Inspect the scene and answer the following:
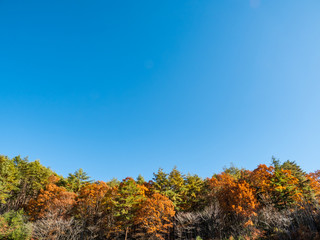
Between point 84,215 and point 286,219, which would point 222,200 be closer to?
point 286,219

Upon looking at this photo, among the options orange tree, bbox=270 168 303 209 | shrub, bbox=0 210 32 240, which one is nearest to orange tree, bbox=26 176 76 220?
shrub, bbox=0 210 32 240

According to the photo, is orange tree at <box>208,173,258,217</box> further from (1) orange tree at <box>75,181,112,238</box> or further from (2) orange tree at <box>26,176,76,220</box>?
(2) orange tree at <box>26,176,76,220</box>

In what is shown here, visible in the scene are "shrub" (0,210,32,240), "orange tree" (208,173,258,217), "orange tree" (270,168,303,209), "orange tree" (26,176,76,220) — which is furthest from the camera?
"orange tree" (26,176,76,220)

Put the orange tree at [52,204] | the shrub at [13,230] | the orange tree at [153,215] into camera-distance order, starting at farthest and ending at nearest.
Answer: the orange tree at [52,204] → the orange tree at [153,215] → the shrub at [13,230]

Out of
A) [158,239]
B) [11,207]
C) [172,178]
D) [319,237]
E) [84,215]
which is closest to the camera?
[319,237]

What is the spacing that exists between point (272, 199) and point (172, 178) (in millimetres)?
19476

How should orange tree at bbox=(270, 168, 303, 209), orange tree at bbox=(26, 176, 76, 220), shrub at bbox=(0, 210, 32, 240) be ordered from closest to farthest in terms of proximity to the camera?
shrub at bbox=(0, 210, 32, 240), orange tree at bbox=(270, 168, 303, 209), orange tree at bbox=(26, 176, 76, 220)

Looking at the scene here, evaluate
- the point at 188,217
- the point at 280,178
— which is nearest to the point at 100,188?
the point at 188,217

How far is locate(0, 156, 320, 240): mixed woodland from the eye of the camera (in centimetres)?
2278

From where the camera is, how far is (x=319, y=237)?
15.4m

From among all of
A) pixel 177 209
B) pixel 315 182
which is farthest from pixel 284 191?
pixel 177 209

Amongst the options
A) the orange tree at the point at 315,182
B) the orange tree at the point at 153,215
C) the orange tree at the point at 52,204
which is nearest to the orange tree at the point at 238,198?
the orange tree at the point at 153,215

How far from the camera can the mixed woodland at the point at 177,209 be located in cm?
2278

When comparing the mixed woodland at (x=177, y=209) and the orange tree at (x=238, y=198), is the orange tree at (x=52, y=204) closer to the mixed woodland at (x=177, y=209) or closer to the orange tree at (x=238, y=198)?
the mixed woodland at (x=177, y=209)
